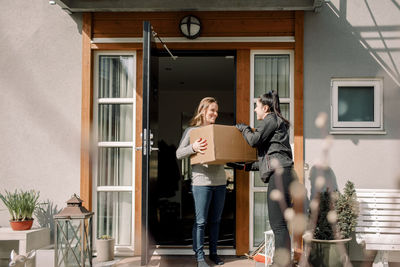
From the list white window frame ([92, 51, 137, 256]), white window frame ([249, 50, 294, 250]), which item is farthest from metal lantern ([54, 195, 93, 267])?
white window frame ([249, 50, 294, 250])

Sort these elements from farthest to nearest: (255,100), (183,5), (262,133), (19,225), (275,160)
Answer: (255,100)
(183,5)
(19,225)
(262,133)
(275,160)

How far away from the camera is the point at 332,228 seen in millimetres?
3705

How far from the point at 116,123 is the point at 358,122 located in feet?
8.03

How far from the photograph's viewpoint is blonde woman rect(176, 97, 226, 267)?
3.65m

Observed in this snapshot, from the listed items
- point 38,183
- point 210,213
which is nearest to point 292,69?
point 210,213

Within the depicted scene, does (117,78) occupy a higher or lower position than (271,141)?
higher

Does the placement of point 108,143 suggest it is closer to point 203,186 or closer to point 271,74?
point 203,186

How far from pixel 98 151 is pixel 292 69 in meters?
2.16

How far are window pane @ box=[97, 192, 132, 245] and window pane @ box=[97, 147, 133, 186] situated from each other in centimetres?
13

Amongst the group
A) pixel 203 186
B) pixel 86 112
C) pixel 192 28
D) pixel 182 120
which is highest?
pixel 192 28

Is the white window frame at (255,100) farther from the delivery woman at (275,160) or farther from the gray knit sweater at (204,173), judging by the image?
the delivery woman at (275,160)

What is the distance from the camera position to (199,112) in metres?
3.82

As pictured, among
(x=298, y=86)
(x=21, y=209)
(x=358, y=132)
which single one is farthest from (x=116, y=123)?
(x=358, y=132)

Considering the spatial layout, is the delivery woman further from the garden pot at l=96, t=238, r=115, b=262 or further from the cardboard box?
the garden pot at l=96, t=238, r=115, b=262
